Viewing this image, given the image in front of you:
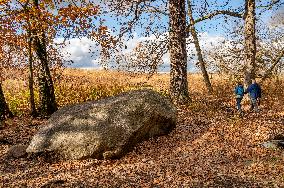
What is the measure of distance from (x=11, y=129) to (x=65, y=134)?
5312 millimetres

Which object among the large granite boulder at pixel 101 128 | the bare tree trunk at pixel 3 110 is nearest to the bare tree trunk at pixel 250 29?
the large granite boulder at pixel 101 128

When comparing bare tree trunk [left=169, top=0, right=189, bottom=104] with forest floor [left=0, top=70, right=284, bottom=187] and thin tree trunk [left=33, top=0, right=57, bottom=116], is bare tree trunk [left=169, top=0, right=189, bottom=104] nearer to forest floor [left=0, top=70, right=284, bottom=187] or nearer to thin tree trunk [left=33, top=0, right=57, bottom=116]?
forest floor [left=0, top=70, right=284, bottom=187]

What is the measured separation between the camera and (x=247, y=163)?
9.67 meters

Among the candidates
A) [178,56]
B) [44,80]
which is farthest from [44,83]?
[178,56]

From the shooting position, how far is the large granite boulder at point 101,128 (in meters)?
11.2

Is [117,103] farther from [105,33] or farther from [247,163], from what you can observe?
[105,33]

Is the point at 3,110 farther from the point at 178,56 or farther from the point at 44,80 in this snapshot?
the point at 178,56

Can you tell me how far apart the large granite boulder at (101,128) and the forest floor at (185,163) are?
11.8 inches

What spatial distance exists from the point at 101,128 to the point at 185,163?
264 cm

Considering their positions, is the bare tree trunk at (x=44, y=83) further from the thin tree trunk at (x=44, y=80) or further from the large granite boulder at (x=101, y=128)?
the large granite boulder at (x=101, y=128)

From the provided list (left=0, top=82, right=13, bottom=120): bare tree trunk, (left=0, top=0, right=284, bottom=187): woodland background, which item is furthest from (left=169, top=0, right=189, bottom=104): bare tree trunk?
(left=0, top=82, right=13, bottom=120): bare tree trunk

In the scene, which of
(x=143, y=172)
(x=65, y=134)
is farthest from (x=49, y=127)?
(x=143, y=172)

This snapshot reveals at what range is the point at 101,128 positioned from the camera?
447 inches

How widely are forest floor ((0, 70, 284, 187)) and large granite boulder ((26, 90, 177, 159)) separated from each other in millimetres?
300
